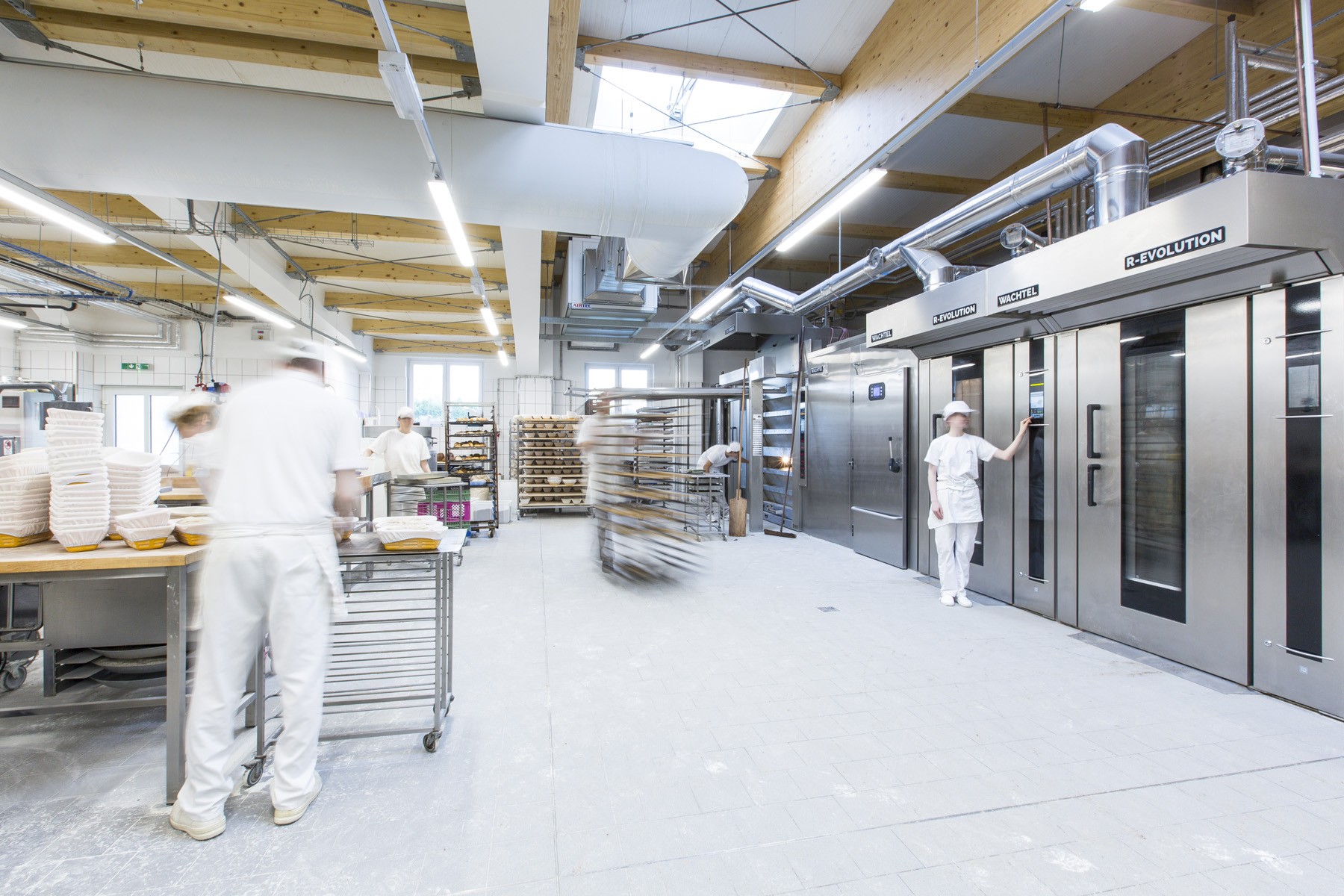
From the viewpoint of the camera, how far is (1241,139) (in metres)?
2.75

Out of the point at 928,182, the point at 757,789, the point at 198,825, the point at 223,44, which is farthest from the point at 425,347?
the point at 757,789

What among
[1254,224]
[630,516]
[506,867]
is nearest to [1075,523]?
[1254,224]

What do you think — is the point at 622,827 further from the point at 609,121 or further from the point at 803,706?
the point at 609,121

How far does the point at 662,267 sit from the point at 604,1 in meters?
1.99

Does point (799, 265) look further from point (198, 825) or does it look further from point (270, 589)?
point (198, 825)

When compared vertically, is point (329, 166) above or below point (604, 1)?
below

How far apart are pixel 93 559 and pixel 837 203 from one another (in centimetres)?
470

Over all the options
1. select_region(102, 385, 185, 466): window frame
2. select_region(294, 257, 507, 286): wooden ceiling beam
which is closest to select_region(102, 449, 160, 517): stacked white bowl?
select_region(294, 257, 507, 286): wooden ceiling beam

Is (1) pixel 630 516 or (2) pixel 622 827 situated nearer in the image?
(2) pixel 622 827

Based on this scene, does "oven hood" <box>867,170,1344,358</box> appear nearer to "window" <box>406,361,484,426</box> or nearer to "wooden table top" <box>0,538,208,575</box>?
"wooden table top" <box>0,538,208,575</box>

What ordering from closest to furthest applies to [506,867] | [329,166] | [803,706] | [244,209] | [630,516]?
[506,867]
[803,706]
[329,166]
[630,516]
[244,209]

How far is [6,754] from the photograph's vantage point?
7.61ft

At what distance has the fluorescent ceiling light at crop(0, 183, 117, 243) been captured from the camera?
3.67m

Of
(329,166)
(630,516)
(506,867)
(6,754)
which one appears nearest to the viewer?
(506,867)
